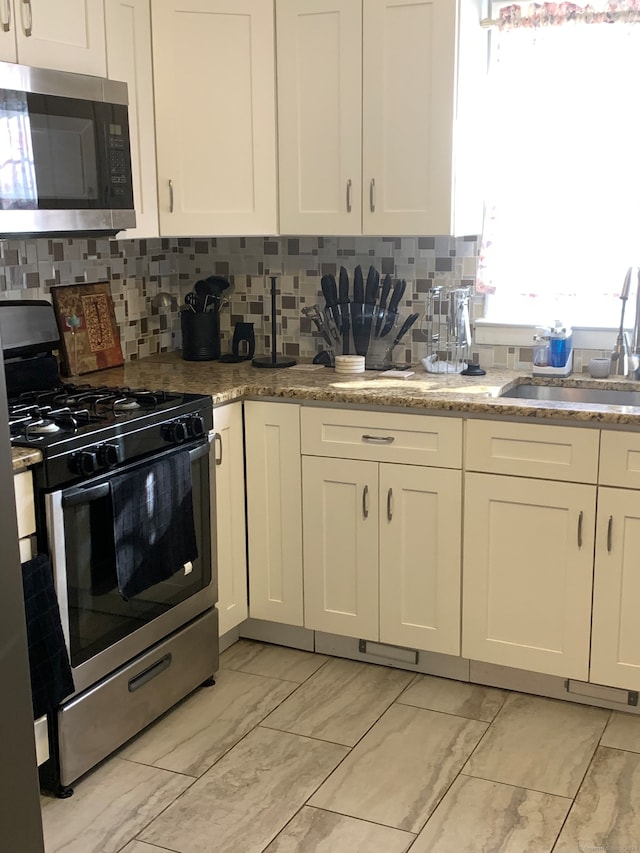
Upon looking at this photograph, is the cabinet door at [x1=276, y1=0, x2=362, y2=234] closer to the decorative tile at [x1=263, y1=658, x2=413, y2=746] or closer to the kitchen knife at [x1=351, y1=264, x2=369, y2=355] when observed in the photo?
the kitchen knife at [x1=351, y1=264, x2=369, y2=355]

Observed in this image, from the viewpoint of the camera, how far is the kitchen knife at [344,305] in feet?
11.5

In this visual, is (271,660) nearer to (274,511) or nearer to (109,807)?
(274,511)

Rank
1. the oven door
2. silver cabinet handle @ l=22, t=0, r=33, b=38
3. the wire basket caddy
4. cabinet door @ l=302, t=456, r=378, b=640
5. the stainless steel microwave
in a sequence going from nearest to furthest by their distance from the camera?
the oven door < the stainless steel microwave < silver cabinet handle @ l=22, t=0, r=33, b=38 < cabinet door @ l=302, t=456, r=378, b=640 < the wire basket caddy

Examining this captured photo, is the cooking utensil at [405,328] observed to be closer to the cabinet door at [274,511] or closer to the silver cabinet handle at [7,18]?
the cabinet door at [274,511]

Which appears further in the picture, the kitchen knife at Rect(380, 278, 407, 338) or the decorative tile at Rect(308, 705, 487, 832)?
the kitchen knife at Rect(380, 278, 407, 338)

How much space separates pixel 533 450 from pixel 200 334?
1414 millimetres

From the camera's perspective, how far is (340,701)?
3059 mm

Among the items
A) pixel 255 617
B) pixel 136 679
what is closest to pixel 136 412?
pixel 136 679

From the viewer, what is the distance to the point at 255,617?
340cm

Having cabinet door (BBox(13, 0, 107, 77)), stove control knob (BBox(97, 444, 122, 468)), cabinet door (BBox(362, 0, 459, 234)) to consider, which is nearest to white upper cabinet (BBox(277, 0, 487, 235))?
cabinet door (BBox(362, 0, 459, 234))

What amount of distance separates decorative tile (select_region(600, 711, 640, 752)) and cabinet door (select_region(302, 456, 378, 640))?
770 millimetres

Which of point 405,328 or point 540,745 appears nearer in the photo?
point 540,745

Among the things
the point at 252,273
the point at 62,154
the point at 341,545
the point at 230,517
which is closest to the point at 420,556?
the point at 341,545

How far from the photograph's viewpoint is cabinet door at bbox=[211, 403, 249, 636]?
10.4ft
